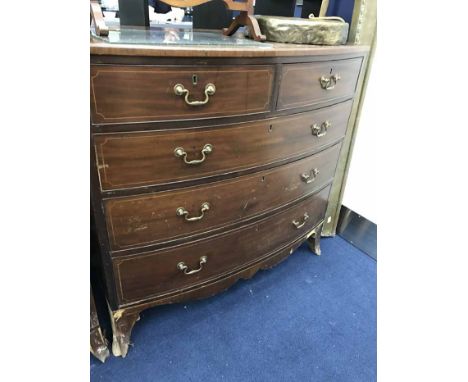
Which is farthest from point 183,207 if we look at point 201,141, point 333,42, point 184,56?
point 333,42

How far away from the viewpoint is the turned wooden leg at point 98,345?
1.11m

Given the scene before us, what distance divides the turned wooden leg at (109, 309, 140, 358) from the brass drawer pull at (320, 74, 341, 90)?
100 cm

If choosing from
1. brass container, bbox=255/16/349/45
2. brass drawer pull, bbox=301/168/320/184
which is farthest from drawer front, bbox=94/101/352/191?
brass container, bbox=255/16/349/45

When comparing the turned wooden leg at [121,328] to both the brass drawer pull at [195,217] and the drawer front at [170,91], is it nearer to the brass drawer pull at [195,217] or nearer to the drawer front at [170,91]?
the brass drawer pull at [195,217]

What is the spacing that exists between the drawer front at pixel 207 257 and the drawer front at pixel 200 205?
56 mm

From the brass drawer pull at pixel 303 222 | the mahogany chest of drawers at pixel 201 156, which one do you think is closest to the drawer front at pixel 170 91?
the mahogany chest of drawers at pixel 201 156

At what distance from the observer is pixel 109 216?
0.89 m

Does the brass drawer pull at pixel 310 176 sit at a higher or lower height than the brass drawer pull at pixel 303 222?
higher

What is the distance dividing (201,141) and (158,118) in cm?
14

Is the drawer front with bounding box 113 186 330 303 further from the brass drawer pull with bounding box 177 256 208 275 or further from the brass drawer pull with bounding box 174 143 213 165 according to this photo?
the brass drawer pull with bounding box 174 143 213 165

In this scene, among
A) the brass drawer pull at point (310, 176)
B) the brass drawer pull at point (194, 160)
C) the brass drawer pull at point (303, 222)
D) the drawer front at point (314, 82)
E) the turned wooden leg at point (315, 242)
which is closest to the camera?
the brass drawer pull at point (194, 160)

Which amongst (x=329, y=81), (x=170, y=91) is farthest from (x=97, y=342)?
(x=329, y=81)

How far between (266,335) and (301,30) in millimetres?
1138

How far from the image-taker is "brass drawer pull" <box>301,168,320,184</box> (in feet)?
4.20
